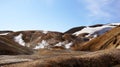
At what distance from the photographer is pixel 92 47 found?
110 meters

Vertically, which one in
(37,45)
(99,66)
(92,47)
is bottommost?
(37,45)

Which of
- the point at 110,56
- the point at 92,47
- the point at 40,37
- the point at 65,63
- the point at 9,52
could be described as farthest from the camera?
the point at 40,37

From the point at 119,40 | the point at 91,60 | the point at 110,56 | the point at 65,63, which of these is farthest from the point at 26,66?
the point at 119,40

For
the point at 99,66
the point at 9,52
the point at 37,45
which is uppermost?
the point at 99,66

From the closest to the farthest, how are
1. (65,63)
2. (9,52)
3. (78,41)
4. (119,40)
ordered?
(65,63) < (9,52) < (119,40) < (78,41)

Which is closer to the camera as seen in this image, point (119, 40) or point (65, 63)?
point (65, 63)

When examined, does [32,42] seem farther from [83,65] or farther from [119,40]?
[83,65]

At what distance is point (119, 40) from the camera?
91.1 meters

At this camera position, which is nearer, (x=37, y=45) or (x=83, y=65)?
(x=83, y=65)

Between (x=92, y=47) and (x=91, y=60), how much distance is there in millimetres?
77053

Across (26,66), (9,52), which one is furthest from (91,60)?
(9,52)

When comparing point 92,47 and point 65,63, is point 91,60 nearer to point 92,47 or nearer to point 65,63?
point 65,63

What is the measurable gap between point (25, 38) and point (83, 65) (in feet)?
553

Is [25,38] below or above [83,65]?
below
